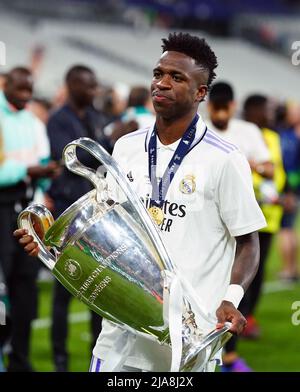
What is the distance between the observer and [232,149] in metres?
4.23

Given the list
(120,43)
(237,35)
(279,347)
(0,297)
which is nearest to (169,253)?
(0,297)

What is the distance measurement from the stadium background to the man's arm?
74.4 ft

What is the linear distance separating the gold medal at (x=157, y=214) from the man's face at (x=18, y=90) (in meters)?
3.60

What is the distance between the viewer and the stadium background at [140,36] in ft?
99.8

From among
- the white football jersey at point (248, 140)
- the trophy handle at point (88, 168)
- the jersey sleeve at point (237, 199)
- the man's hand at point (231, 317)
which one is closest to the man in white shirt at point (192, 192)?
the jersey sleeve at point (237, 199)

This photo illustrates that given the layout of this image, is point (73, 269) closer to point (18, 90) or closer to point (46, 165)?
point (46, 165)

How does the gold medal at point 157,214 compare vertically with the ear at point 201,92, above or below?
below

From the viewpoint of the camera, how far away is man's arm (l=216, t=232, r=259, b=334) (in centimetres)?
387

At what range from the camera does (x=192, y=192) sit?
419cm

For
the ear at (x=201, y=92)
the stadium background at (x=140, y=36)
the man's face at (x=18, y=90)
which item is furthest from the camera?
the stadium background at (x=140, y=36)

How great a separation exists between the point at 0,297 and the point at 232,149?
3.89 m

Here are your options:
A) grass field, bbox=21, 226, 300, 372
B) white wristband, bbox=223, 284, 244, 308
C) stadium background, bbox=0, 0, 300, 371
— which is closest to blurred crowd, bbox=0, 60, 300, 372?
grass field, bbox=21, 226, 300, 372

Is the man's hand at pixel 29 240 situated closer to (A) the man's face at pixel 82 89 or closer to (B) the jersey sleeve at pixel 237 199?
(B) the jersey sleeve at pixel 237 199
